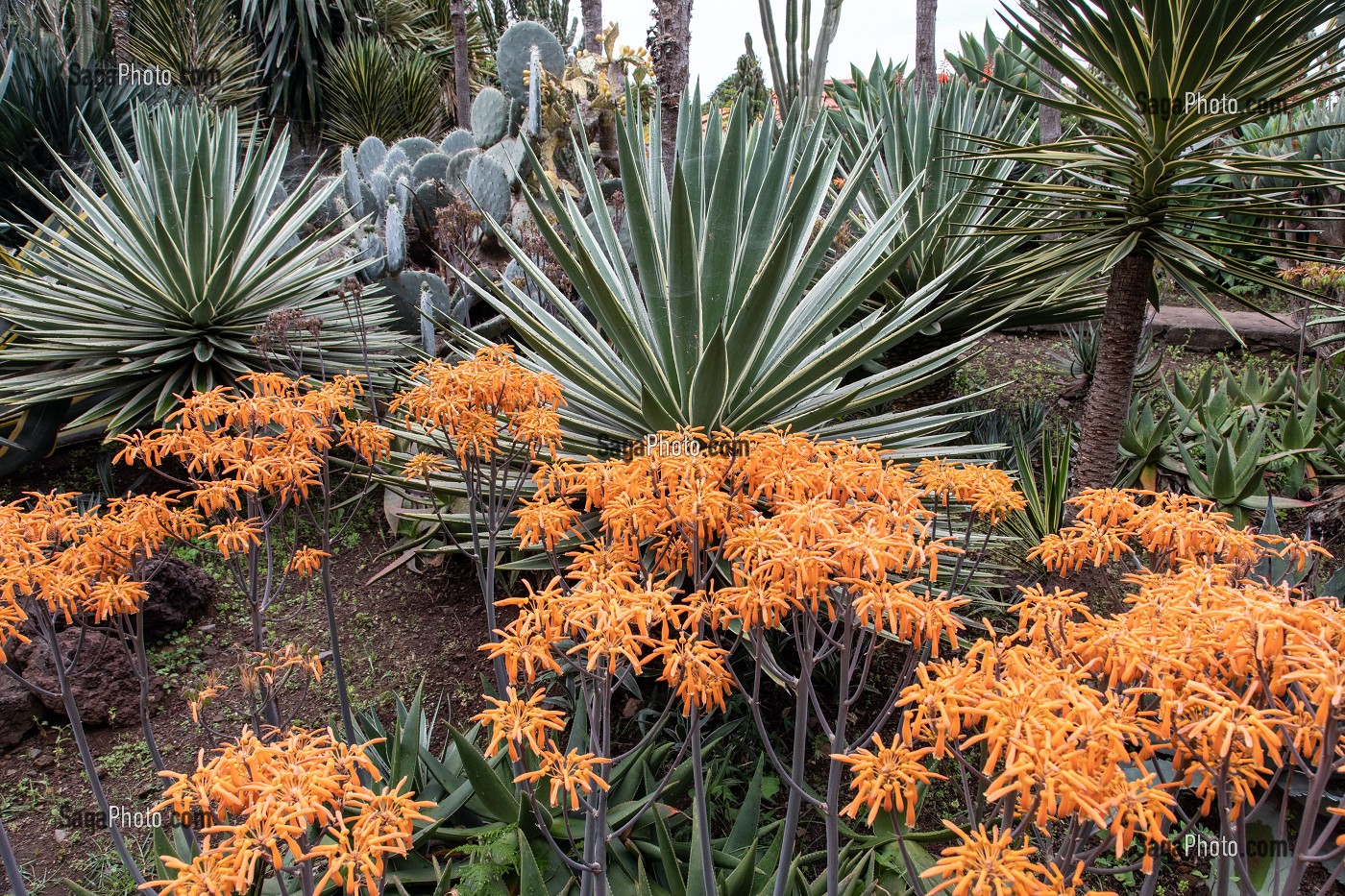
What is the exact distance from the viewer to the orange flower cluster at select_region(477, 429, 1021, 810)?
145cm

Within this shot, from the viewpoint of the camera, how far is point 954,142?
5.06 metres

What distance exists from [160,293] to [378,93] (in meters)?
12.3

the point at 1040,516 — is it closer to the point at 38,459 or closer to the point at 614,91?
the point at 38,459

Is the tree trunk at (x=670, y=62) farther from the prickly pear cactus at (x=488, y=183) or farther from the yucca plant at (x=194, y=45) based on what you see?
the yucca plant at (x=194, y=45)

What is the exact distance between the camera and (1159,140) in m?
3.17

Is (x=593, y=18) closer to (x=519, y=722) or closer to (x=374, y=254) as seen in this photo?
(x=374, y=254)

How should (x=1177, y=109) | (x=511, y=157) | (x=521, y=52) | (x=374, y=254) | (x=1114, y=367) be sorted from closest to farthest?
1. (x=1177, y=109)
2. (x=1114, y=367)
3. (x=374, y=254)
4. (x=511, y=157)
5. (x=521, y=52)

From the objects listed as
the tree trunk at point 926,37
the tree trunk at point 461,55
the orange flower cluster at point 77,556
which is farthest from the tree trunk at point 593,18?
the orange flower cluster at point 77,556

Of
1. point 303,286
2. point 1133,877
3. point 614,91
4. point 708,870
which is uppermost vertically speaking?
point 614,91

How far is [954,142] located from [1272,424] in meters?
2.52

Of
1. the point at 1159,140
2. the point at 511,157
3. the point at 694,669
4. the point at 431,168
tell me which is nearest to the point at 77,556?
the point at 694,669

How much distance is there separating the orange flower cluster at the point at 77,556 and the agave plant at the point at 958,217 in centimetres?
325

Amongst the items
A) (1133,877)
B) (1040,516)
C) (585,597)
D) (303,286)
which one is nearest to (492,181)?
(303,286)

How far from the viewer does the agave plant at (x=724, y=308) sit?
9.46ft
